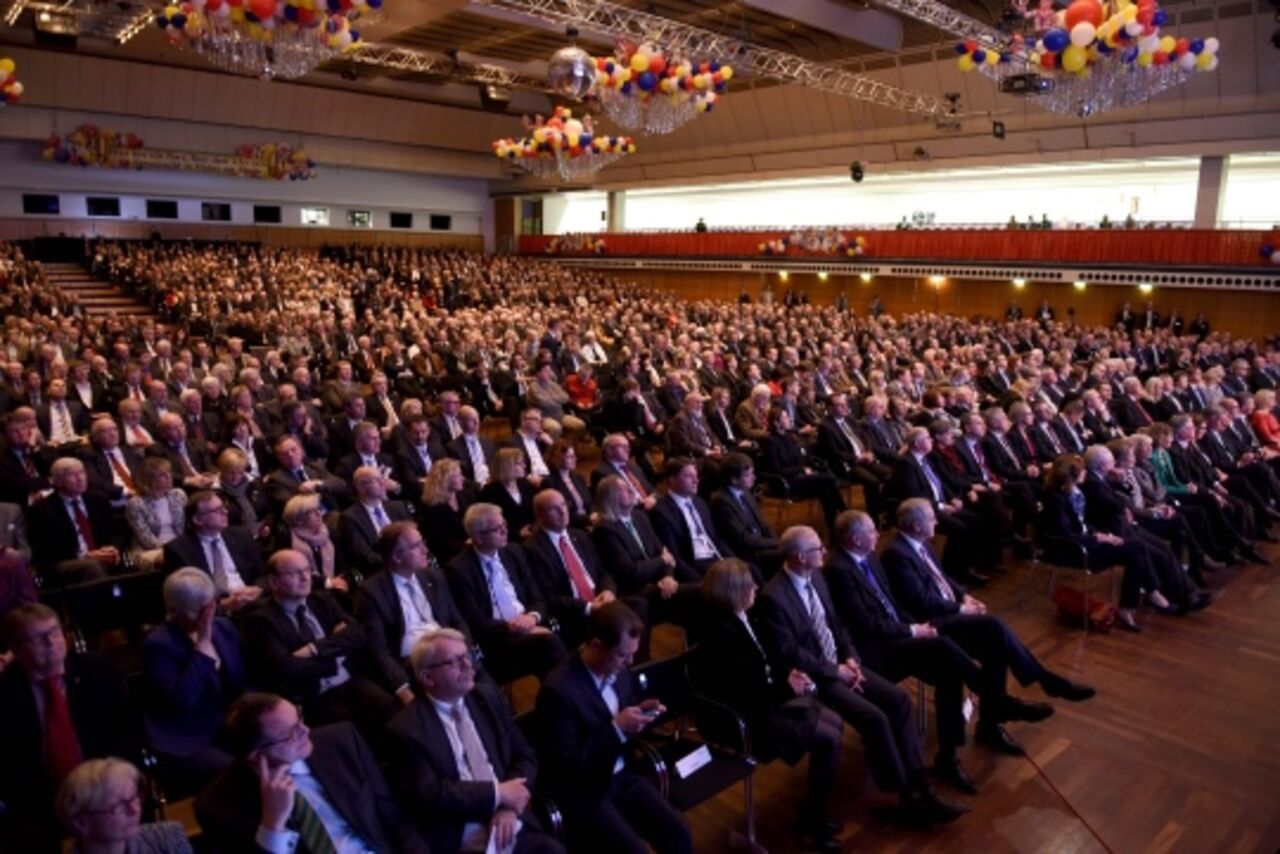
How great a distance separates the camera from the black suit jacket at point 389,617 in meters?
3.73

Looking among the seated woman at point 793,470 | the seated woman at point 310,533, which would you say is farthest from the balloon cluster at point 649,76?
the seated woman at point 310,533

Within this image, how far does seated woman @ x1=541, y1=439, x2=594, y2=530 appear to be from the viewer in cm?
600

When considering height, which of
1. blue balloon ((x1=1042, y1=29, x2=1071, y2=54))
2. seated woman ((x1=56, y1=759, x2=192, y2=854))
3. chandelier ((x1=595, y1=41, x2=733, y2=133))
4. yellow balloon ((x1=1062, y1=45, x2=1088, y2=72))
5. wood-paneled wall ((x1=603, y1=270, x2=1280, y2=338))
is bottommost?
seated woman ((x1=56, y1=759, x2=192, y2=854))

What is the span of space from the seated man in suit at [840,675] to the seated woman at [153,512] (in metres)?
3.37

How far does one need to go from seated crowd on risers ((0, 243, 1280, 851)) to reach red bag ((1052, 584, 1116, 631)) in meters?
0.23

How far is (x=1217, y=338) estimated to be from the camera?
16.2 meters

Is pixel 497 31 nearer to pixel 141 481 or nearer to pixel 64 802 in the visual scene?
pixel 141 481

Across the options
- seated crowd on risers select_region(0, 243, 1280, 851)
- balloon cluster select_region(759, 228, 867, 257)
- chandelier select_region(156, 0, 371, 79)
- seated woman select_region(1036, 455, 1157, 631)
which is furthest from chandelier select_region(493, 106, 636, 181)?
seated woman select_region(1036, 455, 1157, 631)

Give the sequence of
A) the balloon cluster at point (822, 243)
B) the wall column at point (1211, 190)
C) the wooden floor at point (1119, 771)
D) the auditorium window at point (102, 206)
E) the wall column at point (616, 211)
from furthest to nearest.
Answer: the wall column at point (616, 211), the auditorium window at point (102, 206), the balloon cluster at point (822, 243), the wall column at point (1211, 190), the wooden floor at point (1119, 771)

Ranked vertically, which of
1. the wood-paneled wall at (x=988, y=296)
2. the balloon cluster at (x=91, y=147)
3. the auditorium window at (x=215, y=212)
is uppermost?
the balloon cluster at (x=91, y=147)

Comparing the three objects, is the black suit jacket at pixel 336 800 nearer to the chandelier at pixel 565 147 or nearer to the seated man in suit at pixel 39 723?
the seated man in suit at pixel 39 723

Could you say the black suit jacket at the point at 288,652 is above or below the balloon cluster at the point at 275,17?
below

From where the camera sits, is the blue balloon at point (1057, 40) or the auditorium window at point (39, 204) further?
the auditorium window at point (39, 204)

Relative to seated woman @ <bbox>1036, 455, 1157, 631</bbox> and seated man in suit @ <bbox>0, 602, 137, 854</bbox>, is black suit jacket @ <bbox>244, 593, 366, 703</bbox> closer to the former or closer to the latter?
seated man in suit @ <bbox>0, 602, 137, 854</bbox>
